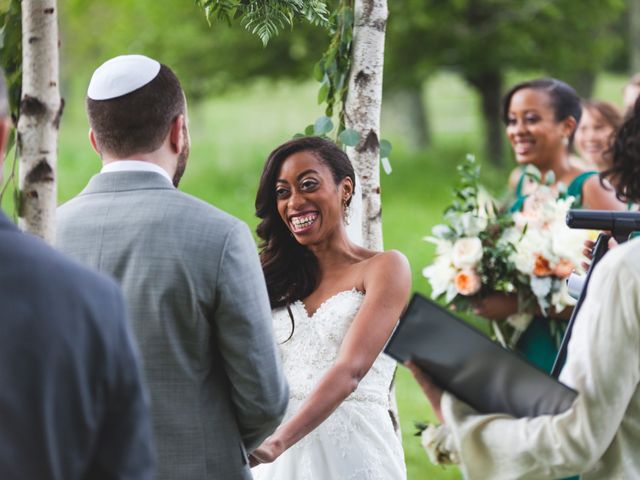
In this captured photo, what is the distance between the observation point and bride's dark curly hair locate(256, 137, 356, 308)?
3.80 m

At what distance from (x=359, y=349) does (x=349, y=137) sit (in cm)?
94

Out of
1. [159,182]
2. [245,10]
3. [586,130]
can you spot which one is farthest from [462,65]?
[159,182]

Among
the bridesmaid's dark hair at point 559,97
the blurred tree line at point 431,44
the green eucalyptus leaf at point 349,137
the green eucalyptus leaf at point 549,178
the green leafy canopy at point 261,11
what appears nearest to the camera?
the green leafy canopy at point 261,11

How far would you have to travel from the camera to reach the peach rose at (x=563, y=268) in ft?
16.0

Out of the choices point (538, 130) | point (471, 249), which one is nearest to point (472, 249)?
point (471, 249)

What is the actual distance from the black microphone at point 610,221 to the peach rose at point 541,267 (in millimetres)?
2023

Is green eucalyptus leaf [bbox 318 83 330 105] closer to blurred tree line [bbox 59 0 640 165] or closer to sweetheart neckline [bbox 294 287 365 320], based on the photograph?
sweetheart neckline [bbox 294 287 365 320]

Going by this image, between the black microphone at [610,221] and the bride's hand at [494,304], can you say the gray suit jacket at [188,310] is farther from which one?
the bride's hand at [494,304]

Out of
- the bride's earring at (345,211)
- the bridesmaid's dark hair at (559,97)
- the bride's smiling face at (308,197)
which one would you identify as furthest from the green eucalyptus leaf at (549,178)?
the bride's smiling face at (308,197)

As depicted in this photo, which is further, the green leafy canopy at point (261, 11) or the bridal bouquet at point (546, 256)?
the bridal bouquet at point (546, 256)

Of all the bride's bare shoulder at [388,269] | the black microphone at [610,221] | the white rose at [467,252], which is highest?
the black microphone at [610,221]

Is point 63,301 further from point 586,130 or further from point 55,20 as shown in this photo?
point 586,130

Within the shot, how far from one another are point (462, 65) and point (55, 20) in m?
12.4

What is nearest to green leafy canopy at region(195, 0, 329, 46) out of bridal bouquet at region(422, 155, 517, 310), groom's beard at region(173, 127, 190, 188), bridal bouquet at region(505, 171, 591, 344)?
groom's beard at region(173, 127, 190, 188)
